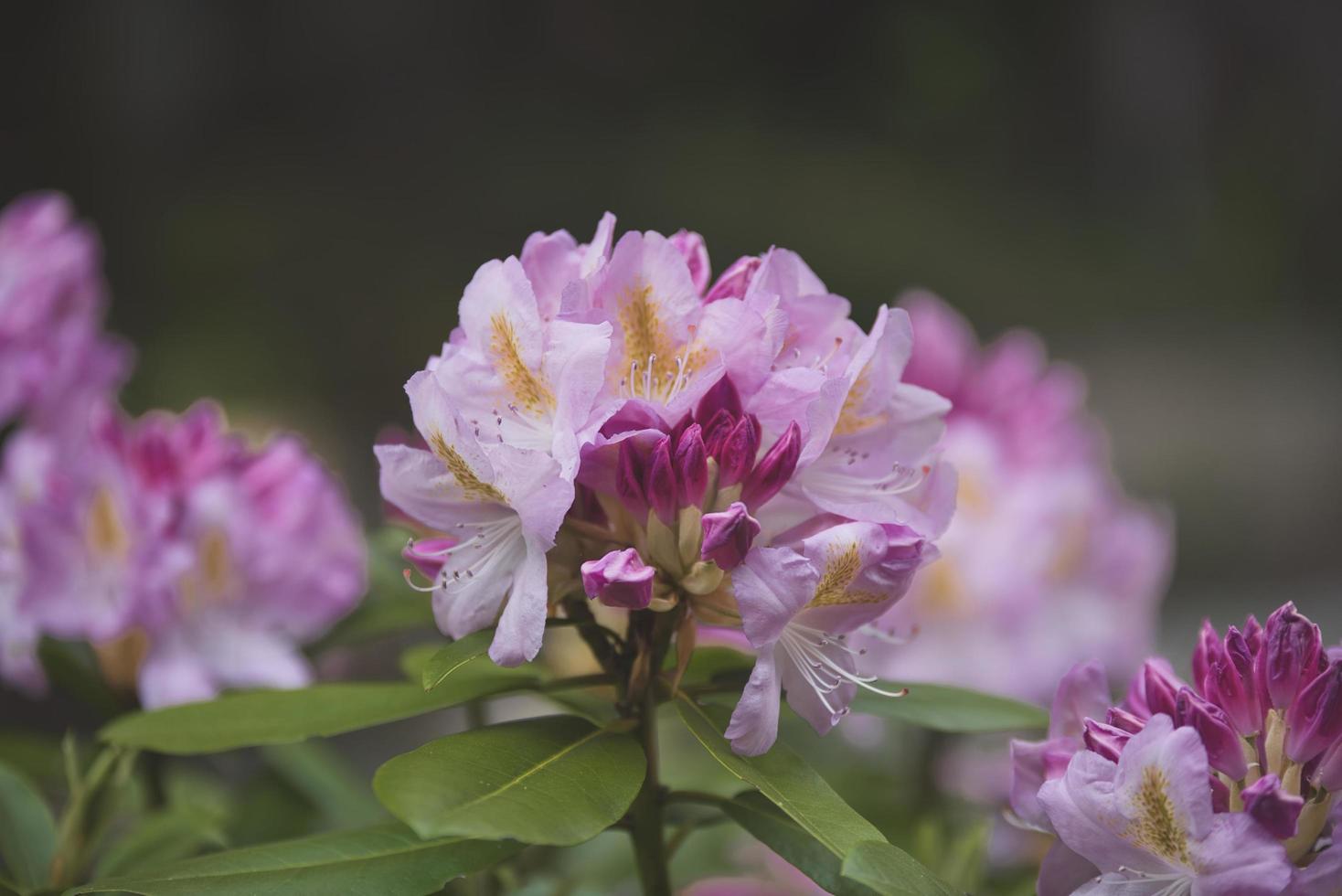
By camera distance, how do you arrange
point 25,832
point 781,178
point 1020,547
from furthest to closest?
point 781,178, point 1020,547, point 25,832

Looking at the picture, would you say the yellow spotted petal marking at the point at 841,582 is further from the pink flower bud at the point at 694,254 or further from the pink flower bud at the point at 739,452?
the pink flower bud at the point at 694,254

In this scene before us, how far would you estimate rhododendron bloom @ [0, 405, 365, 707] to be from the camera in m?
1.18

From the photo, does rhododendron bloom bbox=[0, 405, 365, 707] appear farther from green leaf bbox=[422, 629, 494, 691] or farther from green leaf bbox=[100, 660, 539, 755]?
green leaf bbox=[422, 629, 494, 691]

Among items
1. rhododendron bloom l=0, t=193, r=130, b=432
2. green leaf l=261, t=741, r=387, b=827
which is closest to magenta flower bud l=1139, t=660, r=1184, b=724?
green leaf l=261, t=741, r=387, b=827

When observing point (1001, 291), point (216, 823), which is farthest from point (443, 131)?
point (216, 823)

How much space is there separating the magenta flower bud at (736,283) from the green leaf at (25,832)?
612 mm

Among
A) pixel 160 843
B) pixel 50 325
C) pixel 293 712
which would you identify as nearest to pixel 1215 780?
pixel 293 712

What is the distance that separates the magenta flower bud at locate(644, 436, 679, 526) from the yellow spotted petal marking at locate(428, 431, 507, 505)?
0.26 feet

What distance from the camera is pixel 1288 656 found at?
0.70 meters

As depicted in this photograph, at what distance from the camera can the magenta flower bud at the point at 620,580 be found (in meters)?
0.70

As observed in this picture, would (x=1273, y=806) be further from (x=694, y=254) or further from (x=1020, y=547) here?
(x=1020, y=547)

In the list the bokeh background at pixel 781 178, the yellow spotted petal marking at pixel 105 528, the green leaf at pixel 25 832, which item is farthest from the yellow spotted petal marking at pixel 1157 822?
the bokeh background at pixel 781 178

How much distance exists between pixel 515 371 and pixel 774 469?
0.51 ft

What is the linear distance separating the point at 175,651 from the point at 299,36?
5.36 meters
